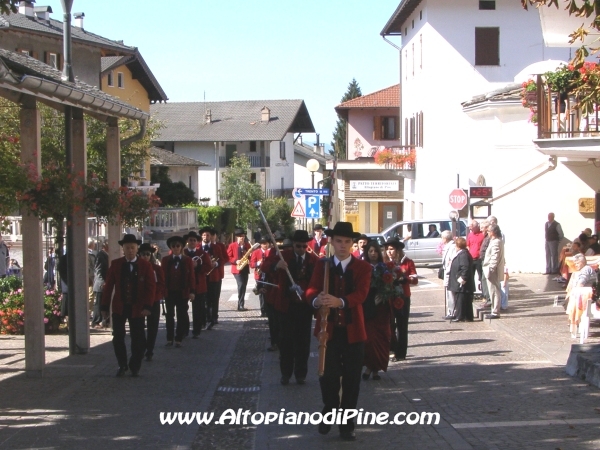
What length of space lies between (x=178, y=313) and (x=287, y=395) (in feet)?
15.5

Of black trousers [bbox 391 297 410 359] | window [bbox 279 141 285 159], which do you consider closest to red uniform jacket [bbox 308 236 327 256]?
black trousers [bbox 391 297 410 359]

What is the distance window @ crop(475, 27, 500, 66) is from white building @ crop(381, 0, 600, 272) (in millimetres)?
41

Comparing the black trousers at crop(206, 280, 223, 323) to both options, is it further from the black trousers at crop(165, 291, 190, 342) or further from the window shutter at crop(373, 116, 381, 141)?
the window shutter at crop(373, 116, 381, 141)

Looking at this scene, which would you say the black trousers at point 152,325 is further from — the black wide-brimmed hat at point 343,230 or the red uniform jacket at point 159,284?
the black wide-brimmed hat at point 343,230

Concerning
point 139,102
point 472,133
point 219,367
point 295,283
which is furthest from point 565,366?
point 139,102

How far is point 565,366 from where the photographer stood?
11.6 m

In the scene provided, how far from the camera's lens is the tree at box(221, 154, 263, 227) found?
61.3m

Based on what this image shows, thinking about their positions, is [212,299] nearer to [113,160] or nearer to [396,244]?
[113,160]

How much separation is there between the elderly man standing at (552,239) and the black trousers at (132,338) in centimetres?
1641

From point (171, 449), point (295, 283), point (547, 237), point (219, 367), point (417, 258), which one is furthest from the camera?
point (417, 258)

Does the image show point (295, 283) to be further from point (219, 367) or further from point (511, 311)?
point (511, 311)

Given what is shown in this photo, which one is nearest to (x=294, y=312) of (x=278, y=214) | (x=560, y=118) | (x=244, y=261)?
(x=244, y=261)

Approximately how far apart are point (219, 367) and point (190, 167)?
1961 inches

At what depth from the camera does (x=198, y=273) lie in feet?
49.9
